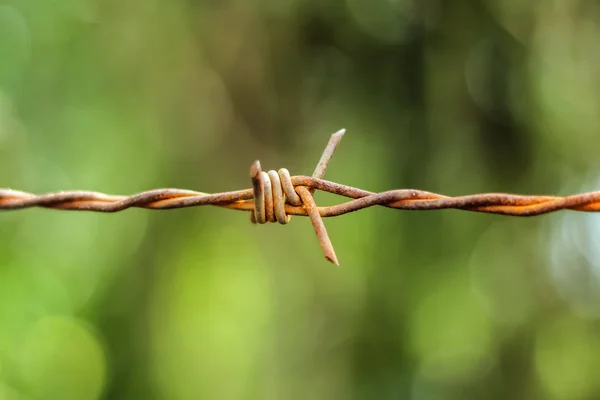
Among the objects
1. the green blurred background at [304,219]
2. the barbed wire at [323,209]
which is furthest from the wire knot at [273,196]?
the green blurred background at [304,219]

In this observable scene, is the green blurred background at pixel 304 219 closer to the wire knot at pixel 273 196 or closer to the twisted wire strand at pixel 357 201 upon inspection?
the twisted wire strand at pixel 357 201

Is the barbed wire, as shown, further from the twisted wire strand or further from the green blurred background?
the green blurred background

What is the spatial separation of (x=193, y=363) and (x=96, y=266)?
0.49 meters

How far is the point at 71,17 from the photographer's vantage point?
1.67 metres

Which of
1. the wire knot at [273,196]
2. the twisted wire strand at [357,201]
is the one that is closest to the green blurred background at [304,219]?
the twisted wire strand at [357,201]

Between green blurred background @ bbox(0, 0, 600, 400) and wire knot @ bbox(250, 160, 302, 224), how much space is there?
52.5 inches

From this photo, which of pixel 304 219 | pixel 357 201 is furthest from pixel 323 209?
pixel 304 219

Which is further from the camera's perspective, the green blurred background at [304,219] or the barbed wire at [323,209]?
the green blurred background at [304,219]

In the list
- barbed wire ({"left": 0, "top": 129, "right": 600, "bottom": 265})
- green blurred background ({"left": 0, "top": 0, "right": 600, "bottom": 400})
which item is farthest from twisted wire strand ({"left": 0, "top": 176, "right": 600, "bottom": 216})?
green blurred background ({"left": 0, "top": 0, "right": 600, "bottom": 400})

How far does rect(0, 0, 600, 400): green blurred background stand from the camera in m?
1.57

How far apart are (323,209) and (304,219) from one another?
51.0 inches

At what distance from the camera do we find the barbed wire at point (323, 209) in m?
0.40

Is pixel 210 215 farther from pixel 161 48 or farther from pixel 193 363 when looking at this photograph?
pixel 161 48

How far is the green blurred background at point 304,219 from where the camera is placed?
157 cm
